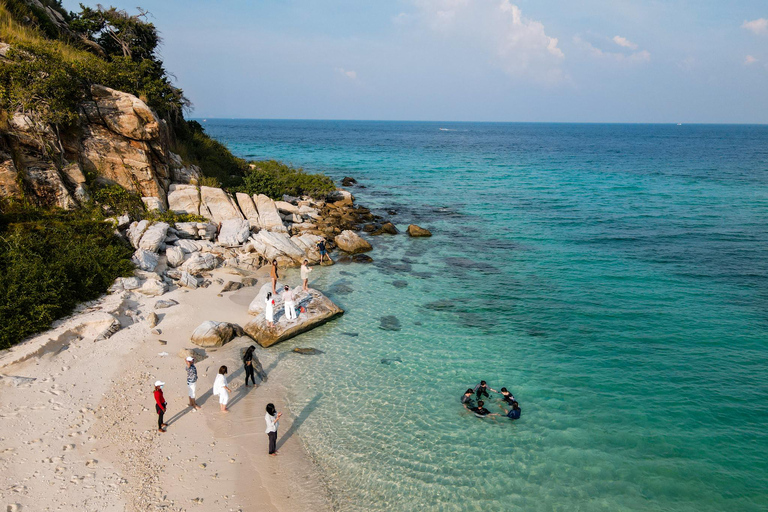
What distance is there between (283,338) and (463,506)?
1034 cm

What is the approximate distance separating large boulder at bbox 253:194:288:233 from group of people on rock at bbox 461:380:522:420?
772 inches

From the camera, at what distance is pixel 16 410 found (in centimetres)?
1280

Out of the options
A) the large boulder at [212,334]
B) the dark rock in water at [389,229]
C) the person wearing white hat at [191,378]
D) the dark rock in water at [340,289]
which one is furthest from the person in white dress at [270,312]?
the dark rock in water at [389,229]

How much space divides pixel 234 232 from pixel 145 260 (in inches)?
257

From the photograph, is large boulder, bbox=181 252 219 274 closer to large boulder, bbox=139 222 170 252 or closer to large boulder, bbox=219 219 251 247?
large boulder, bbox=139 222 170 252

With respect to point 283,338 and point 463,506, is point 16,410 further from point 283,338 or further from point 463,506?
point 463,506

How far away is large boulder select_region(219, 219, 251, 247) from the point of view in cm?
2730

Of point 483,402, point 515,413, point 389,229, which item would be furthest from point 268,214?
point 515,413

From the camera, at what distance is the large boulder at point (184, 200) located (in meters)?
28.9

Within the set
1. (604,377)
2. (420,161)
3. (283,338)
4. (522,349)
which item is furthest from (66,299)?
(420,161)

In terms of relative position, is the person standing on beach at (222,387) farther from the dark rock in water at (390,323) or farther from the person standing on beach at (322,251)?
the person standing on beach at (322,251)

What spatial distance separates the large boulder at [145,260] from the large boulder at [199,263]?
1.58 m

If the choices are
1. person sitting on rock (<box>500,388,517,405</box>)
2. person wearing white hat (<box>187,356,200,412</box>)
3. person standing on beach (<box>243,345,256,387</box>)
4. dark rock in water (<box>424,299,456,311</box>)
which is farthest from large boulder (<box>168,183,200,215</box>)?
person sitting on rock (<box>500,388,517,405</box>)

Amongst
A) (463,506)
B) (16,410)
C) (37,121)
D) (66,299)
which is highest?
(37,121)
